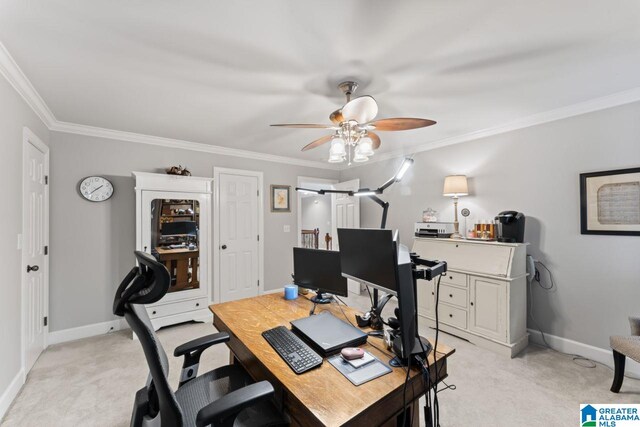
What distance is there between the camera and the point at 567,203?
265cm

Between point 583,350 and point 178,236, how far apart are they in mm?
4481

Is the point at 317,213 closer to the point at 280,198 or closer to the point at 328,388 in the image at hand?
the point at 280,198

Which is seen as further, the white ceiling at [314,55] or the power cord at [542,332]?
the power cord at [542,332]

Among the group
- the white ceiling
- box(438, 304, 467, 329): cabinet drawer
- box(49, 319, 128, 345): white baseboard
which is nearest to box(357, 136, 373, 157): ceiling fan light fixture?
the white ceiling

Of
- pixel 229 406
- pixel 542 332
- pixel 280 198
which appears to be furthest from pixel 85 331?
pixel 542 332

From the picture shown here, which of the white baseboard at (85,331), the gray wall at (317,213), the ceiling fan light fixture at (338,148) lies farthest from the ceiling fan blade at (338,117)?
the gray wall at (317,213)

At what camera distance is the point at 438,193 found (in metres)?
3.72

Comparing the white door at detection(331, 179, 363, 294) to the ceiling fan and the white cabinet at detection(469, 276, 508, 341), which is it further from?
the ceiling fan

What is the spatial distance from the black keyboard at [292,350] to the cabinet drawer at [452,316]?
235 cm

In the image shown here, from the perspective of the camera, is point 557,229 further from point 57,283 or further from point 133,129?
point 57,283

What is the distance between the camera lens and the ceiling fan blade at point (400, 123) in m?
1.98

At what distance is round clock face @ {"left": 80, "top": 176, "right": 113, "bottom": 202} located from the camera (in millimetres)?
3088

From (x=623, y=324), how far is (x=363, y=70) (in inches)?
123

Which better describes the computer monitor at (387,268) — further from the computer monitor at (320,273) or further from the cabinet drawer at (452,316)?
the cabinet drawer at (452,316)
